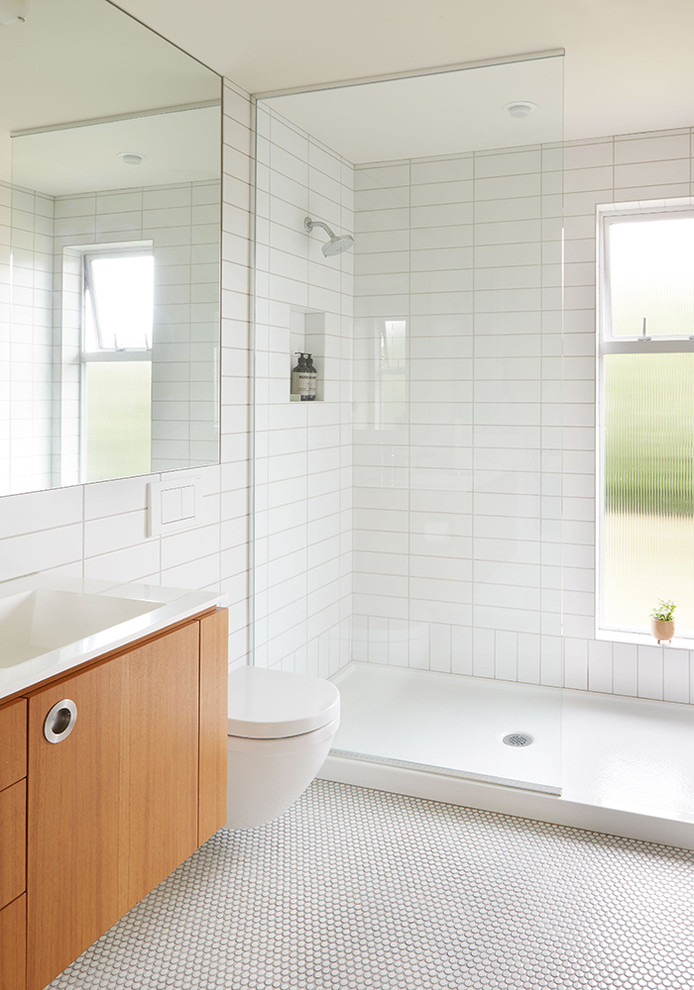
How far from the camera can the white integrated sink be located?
72.5 inches

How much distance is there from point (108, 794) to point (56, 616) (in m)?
0.48

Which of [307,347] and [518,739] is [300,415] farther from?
[518,739]

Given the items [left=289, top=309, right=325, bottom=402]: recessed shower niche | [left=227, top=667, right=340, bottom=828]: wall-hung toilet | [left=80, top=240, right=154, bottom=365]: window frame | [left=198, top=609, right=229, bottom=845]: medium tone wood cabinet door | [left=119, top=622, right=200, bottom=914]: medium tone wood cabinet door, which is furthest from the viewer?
[left=289, top=309, right=325, bottom=402]: recessed shower niche

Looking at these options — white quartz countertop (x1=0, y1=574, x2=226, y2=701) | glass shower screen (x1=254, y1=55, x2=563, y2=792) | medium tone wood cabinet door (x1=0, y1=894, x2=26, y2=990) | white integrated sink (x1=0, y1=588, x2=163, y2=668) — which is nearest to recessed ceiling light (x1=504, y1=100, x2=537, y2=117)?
glass shower screen (x1=254, y1=55, x2=563, y2=792)

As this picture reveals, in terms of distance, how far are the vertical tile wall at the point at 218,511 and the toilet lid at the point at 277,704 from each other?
0.81 ft

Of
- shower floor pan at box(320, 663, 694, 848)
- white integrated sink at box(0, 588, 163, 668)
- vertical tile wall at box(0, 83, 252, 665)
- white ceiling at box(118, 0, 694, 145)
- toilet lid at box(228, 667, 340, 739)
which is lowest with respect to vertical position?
shower floor pan at box(320, 663, 694, 848)

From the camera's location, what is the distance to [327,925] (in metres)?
2.07

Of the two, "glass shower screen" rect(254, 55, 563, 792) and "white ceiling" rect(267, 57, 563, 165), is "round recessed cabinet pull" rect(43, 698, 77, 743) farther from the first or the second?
"white ceiling" rect(267, 57, 563, 165)

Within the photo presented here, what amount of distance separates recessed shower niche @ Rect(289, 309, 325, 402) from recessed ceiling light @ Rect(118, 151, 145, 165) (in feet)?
2.64

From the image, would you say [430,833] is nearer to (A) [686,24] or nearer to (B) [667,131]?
(A) [686,24]

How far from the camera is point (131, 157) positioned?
2201mm

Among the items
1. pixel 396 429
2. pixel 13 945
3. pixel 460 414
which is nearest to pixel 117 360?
pixel 396 429

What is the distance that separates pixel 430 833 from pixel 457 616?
0.70 metres

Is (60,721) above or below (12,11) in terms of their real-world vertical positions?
below
